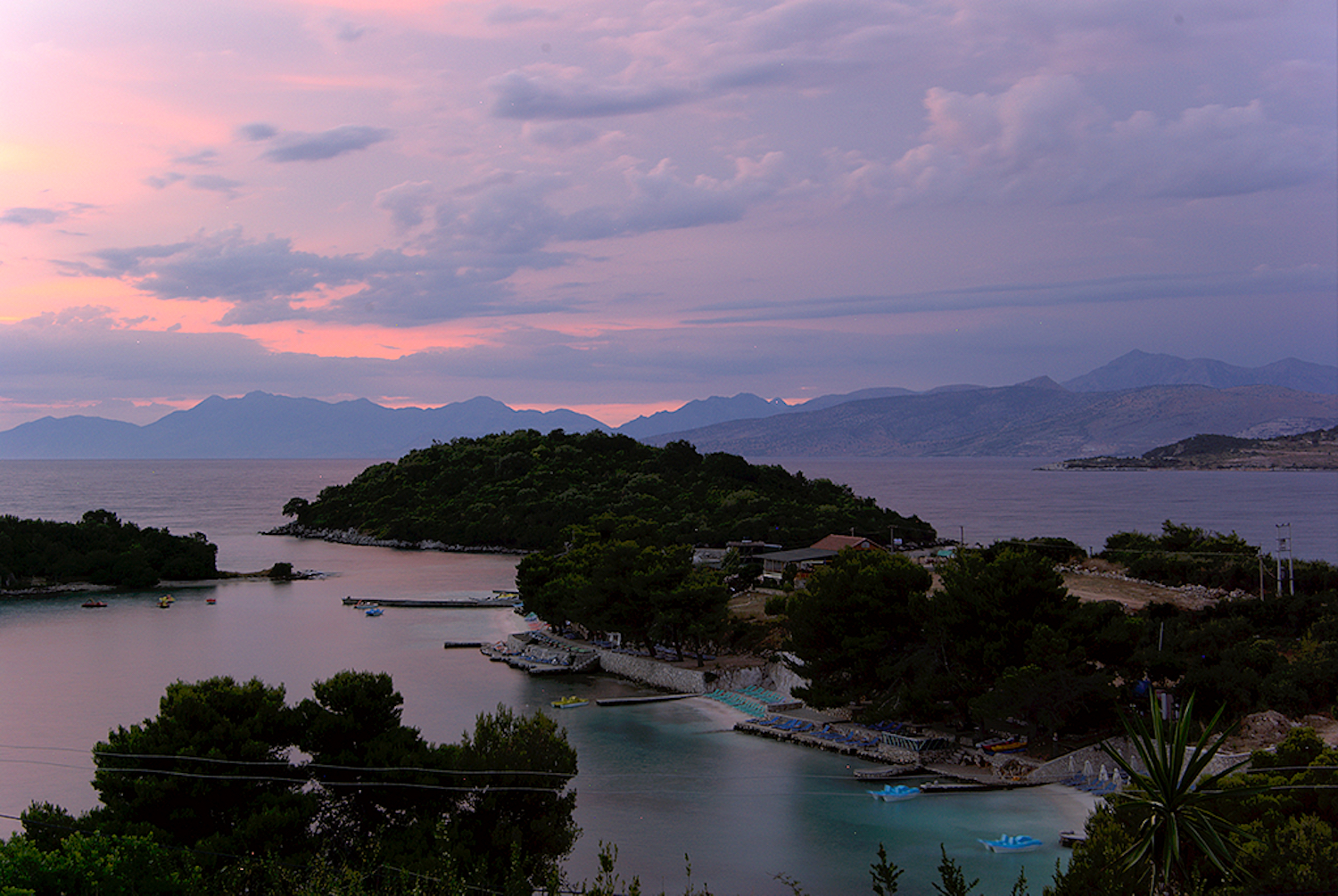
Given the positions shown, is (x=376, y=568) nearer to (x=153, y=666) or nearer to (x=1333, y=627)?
(x=153, y=666)

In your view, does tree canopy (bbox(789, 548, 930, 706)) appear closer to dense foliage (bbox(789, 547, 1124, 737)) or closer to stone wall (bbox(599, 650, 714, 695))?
dense foliage (bbox(789, 547, 1124, 737))

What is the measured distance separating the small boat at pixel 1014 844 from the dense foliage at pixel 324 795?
988 cm

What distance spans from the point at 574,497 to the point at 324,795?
94150 millimetres

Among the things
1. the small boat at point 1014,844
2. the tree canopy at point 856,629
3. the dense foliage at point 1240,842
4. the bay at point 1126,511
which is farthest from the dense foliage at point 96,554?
the dense foliage at point 1240,842

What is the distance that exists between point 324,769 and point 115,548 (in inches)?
2963

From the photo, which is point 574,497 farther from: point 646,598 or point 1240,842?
point 1240,842

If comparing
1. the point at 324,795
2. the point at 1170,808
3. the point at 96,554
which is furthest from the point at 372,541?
the point at 1170,808

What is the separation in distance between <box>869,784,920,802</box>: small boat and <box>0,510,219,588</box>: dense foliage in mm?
72950

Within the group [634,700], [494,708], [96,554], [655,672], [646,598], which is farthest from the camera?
[96,554]

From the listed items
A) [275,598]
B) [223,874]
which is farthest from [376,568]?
[223,874]

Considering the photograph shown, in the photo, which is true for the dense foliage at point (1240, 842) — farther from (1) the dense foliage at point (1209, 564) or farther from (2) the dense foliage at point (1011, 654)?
(1) the dense foliage at point (1209, 564)

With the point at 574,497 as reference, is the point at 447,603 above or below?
below

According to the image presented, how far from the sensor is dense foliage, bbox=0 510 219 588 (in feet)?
258

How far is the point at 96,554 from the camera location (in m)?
80.3
